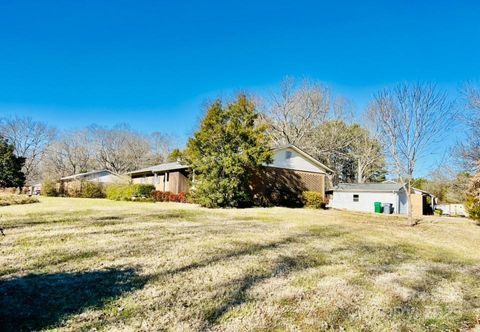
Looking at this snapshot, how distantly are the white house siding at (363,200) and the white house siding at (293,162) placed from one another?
880 cm

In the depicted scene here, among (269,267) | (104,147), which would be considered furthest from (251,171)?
(104,147)

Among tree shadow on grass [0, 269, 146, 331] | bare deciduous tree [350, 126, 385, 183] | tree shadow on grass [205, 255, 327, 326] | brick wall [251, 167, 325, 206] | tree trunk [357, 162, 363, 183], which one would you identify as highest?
bare deciduous tree [350, 126, 385, 183]

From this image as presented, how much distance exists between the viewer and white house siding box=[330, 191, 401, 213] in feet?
101

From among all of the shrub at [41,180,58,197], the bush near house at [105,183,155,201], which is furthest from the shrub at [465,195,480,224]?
the shrub at [41,180,58,197]

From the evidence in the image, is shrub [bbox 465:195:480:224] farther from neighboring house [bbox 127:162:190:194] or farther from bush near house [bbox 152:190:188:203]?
bush near house [bbox 152:190:188:203]

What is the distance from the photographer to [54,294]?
4234 mm

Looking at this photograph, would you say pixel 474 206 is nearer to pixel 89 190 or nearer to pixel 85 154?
pixel 89 190

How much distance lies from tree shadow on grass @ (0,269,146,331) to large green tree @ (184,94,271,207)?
43.8ft

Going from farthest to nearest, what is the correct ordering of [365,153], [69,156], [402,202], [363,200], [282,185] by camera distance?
[69,156] → [365,153] → [363,200] → [402,202] → [282,185]

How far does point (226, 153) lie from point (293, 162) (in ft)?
24.2

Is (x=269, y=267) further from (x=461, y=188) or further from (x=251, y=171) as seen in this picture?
(x=461, y=188)

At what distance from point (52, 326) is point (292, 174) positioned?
863 inches

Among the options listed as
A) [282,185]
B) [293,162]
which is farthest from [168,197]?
[293,162]

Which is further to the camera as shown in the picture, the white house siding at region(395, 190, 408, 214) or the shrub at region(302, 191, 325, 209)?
the white house siding at region(395, 190, 408, 214)
